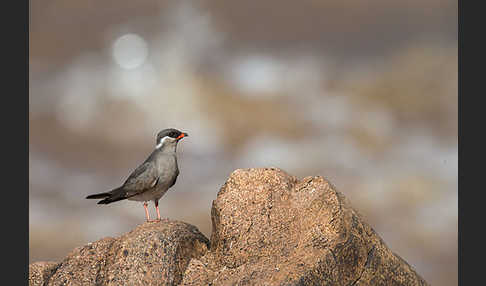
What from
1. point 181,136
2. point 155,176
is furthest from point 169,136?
point 155,176

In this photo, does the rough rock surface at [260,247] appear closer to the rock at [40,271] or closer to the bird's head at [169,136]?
the rock at [40,271]

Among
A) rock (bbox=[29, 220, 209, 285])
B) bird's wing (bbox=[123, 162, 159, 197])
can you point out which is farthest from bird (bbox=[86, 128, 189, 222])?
rock (bbox=[29, 220, 209, 285])

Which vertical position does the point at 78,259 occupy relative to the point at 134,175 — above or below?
below

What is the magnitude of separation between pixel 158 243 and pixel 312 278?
8.53 ft

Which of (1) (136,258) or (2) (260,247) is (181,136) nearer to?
(1) (136,258)

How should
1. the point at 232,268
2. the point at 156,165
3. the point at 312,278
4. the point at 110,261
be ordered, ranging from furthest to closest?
1. the point at 156,165
2. the point at 110,261
3. the point at 232,268
4. the point at 312,278

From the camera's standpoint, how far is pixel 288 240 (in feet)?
30.7

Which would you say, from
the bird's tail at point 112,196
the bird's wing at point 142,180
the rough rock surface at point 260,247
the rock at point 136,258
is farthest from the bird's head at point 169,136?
the rough rock surface at point 260,247

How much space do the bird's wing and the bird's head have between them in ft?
1.53

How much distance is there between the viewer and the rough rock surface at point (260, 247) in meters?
8.99

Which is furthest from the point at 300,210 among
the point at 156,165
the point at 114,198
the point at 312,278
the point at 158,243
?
the point at 114,198

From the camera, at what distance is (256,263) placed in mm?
9094

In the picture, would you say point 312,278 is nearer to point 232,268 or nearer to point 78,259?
point 232,268

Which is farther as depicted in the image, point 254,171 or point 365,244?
point 254,171
